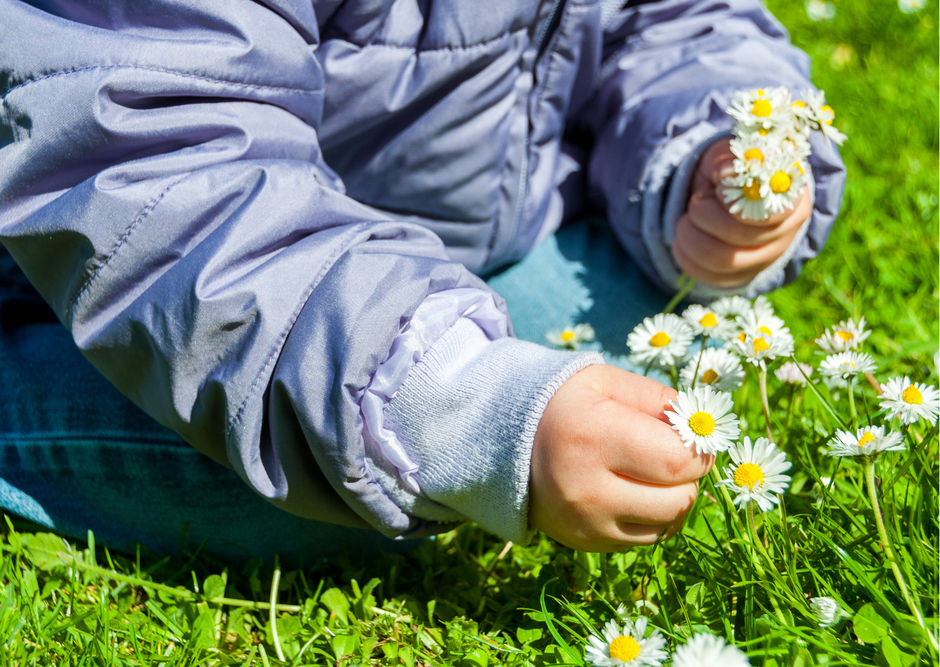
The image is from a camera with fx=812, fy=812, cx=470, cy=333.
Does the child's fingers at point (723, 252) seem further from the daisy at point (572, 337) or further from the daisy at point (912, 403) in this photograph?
the daisy at point (912, 403)

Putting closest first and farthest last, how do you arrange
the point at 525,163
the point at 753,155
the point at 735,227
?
the point at 753,155 → the point at 735,227 → the point at 525,163

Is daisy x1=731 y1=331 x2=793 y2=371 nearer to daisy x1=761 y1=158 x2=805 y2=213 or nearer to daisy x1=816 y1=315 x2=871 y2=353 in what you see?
daisy x1=816 y1=315 x2=871 y2=353

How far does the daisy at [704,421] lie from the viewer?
73cm

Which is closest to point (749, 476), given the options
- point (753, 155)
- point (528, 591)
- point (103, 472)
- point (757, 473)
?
point (757, 473)

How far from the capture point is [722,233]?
112cm

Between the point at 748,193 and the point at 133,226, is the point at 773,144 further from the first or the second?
the point at 133,226

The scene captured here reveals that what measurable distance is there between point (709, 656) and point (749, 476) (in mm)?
194

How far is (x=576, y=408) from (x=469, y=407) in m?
0.12

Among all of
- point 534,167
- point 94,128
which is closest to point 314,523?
point 94,128

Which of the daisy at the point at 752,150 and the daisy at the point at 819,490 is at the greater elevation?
the daisy at the point at 752,150

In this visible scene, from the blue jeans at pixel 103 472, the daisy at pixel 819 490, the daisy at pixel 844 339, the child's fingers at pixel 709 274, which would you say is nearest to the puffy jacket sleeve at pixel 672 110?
the child's fingers at pixel 709 274

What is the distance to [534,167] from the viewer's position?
53.2 inches

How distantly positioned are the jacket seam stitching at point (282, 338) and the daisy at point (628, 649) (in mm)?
396

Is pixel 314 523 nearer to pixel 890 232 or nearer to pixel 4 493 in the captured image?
pixel 4 493
